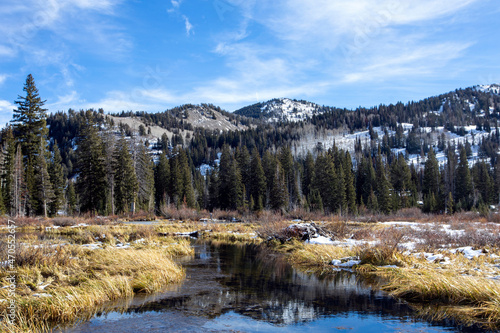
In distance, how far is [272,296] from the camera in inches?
437

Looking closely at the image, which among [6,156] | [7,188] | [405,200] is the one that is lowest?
[405,200]

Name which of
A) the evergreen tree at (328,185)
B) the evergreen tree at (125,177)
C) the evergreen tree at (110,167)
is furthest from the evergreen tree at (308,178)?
the evergreen tree at (110,167)

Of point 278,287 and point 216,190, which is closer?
point 278,287

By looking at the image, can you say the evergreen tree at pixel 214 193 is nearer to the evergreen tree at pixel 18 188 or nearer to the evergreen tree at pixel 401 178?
the evergreen tree at pixel 18 188

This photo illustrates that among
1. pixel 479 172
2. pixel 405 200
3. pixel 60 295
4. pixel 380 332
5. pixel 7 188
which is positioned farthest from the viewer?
pixel 479 172

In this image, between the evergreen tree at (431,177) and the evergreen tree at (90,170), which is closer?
the evergreen tree at (90,170)

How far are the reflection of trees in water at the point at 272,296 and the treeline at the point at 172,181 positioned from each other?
35490 millimetres

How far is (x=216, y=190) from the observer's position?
76562 millimetres

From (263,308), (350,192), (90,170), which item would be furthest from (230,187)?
(263,308)

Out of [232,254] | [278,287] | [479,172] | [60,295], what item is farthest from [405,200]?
[60,295]

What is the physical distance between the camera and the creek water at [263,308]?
27.3 feet

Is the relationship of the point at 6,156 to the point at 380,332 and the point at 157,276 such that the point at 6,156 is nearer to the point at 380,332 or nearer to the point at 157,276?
the point at 157,276

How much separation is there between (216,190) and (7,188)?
127 ft

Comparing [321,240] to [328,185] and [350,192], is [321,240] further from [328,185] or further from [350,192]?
[350,192]
